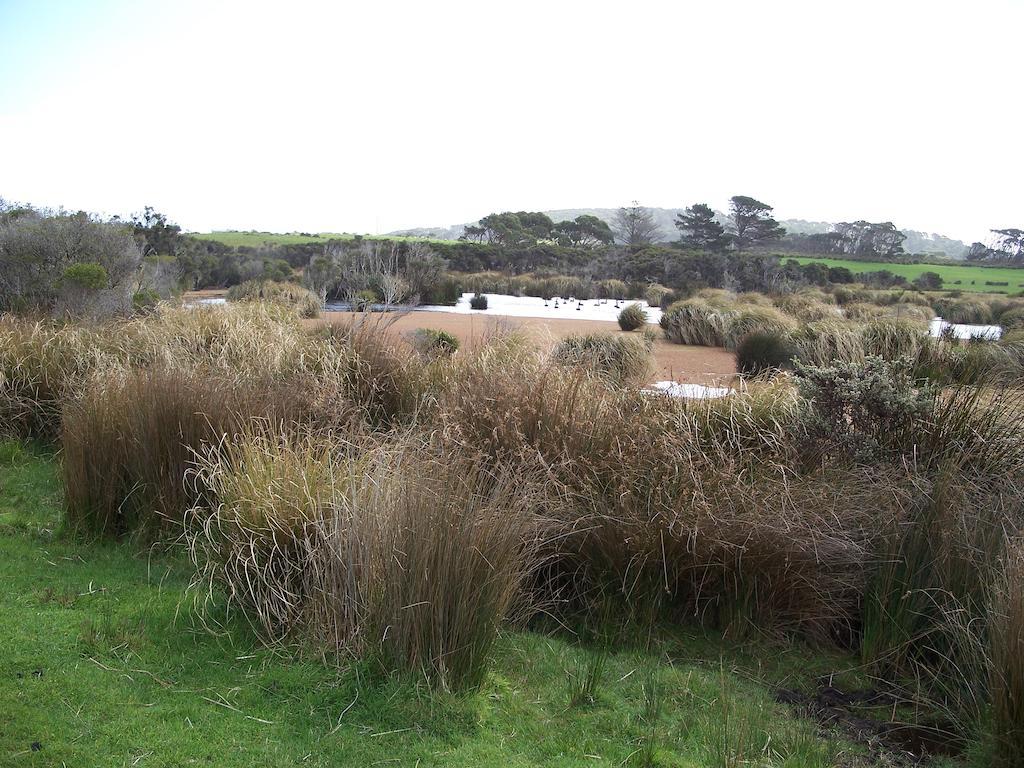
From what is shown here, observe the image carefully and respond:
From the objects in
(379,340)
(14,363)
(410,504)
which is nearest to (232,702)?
(410,504)

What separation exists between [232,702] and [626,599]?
2.01 m

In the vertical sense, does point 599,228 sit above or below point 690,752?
above

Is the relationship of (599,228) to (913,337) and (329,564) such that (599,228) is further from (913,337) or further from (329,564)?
(329,564)

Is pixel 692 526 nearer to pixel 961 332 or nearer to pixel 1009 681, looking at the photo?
pixel 1009 681

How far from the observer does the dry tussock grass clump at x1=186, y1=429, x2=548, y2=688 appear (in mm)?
3242

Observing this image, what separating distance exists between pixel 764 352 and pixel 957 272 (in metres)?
47.3

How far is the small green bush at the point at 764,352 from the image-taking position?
1149 cm

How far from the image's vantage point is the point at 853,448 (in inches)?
219

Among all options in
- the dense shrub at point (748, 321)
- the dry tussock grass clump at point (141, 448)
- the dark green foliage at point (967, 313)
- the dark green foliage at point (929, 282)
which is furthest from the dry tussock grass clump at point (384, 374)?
the dark green foliage at point (929, 282)

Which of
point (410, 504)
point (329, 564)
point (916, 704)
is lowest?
point (916, 704)

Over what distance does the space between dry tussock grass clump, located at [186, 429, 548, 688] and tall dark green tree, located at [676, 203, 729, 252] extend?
4947cm

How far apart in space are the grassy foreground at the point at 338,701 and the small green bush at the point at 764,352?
783 cm

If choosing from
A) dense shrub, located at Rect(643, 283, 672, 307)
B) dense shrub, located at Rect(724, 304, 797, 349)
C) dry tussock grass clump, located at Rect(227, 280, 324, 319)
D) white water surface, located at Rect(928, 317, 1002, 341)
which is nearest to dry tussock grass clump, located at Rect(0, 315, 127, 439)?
dry tussock grass clump, located at Rect(227, 280, 324, 319)

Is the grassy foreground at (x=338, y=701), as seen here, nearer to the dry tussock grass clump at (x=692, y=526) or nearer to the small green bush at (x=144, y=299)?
the dry tussock grass clump at (x=692, y=526)
